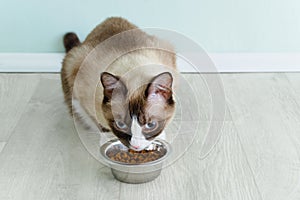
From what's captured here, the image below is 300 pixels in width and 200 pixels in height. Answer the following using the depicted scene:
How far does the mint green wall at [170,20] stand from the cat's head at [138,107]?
2.89ft

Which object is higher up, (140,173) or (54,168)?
(140,173)

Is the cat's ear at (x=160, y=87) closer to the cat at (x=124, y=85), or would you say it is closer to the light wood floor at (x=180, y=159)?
the cat at (x=124, y=85)

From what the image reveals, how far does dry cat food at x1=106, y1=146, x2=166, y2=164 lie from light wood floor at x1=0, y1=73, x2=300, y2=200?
0.09 meters

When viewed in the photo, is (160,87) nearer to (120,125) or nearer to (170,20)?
(120,125)

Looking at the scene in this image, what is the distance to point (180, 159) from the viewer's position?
5.59ft

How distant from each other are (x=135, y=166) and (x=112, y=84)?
0.27m

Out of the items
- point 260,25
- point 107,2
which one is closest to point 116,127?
point 107,2

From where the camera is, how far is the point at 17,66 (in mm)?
2348

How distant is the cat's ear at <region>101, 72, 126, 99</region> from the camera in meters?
1.39

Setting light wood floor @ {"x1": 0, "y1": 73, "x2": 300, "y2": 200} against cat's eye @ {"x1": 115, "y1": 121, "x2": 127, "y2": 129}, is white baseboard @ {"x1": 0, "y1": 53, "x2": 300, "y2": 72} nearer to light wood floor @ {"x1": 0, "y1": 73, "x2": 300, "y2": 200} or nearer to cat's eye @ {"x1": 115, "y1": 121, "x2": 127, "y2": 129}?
light wood floor @ {"x1": 0, "y1": 73, "x2": 300, "y2": 200}

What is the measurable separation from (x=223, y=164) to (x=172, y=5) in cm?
88

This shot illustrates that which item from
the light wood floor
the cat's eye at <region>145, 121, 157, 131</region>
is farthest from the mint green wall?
the cat's eye at <region>145, 121, 157, 131</region>

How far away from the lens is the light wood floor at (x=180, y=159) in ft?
5.04

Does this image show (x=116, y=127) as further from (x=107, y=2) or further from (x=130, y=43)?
(x=107, y=2)
